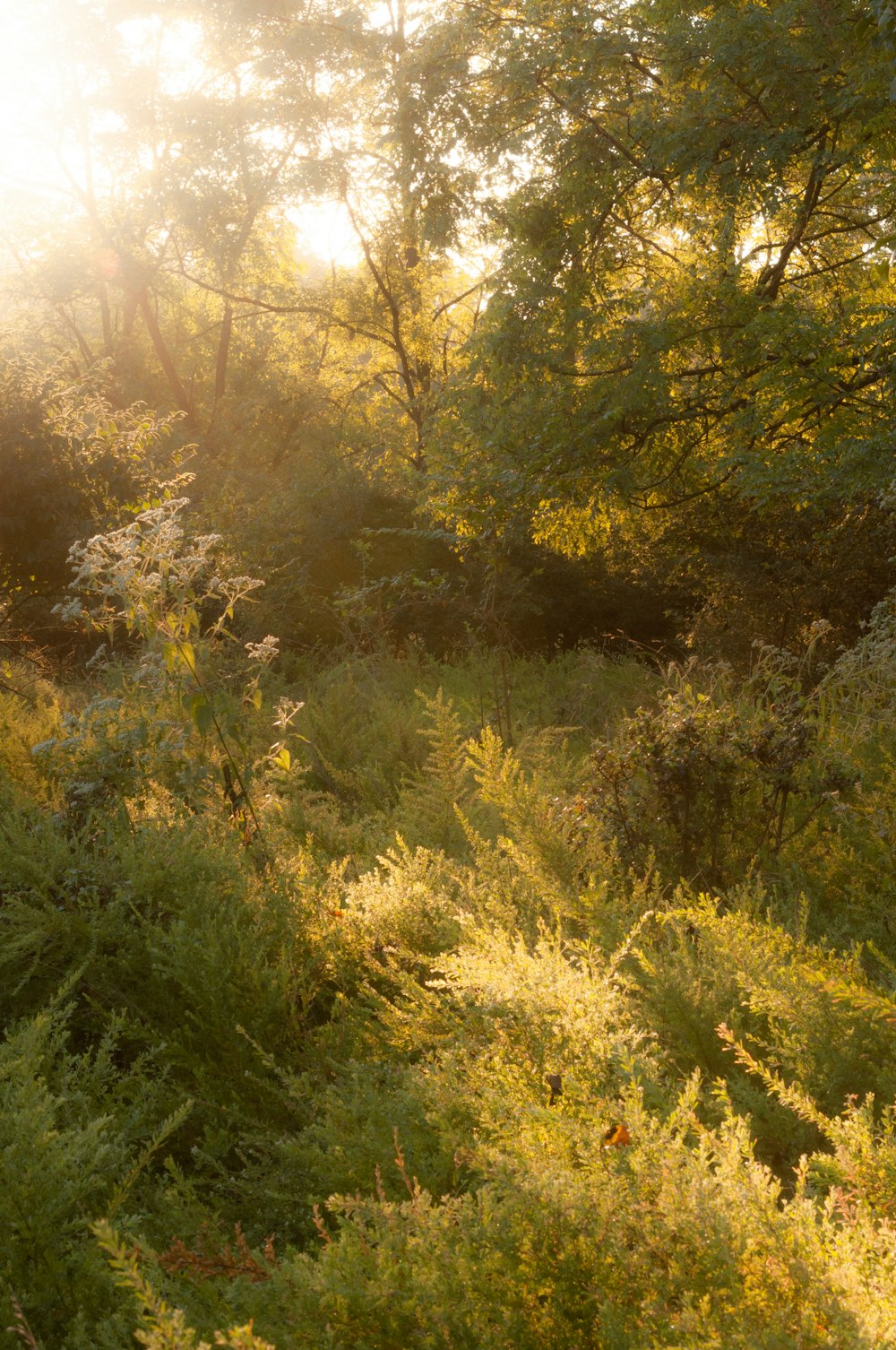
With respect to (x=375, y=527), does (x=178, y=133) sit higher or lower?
higher

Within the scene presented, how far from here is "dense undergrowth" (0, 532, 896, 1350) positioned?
161 cm

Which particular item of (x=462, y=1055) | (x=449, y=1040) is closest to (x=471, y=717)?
(x=449, y=1040)

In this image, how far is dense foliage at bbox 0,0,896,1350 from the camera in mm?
1796

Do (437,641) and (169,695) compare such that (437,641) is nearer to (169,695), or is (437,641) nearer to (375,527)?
(375,527)

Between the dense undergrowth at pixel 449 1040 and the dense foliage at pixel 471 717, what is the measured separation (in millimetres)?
16

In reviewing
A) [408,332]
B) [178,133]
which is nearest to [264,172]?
[178,133]

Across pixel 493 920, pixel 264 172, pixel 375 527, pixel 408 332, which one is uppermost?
pixel 264 172

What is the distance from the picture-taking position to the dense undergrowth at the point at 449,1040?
5.27 feet

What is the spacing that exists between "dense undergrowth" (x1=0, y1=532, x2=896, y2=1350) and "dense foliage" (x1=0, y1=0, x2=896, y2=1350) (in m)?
0.02

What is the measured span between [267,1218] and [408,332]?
16.0 m

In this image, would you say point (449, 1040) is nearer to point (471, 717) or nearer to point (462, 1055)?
point (462, 1055)

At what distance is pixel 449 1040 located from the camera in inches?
109

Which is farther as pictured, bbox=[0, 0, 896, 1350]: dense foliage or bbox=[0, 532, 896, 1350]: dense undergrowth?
bbox=[0, 0, 896, 1350]: dense foliage

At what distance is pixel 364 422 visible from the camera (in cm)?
1789
